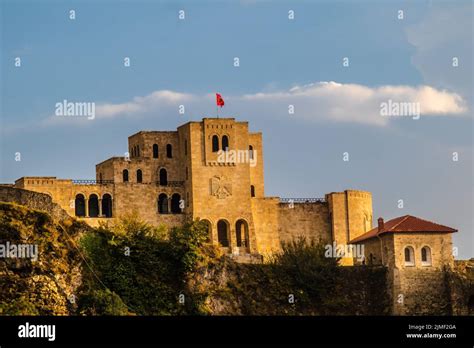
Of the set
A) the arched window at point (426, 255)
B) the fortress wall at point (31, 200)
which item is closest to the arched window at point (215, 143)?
the arched window at point (426, 255)

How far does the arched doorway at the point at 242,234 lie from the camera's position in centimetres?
10112

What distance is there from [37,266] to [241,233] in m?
36.0

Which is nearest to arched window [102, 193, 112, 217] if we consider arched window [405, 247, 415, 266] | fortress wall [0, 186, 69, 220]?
arched window [405, 247, 415, 266]

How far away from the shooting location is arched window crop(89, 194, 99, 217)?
3907 inches

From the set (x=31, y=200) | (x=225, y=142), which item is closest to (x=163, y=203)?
(x=225, y=142)

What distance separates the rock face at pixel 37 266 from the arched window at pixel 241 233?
3069cm

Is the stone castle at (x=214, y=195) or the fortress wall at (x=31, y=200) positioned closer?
the fortress wall at (x=31, y=200)

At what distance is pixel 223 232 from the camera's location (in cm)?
10150

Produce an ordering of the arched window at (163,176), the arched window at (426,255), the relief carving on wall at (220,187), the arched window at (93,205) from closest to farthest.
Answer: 1. the arched window at (426,255)
2. the arched window at (93,205)
3. the relief carving on wall at (220,187)
4. the arched window at (163,176)

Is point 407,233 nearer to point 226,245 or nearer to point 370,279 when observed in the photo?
point 370,279

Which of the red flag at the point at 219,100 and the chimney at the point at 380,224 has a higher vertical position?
Result: the red flag at the point at 219,100

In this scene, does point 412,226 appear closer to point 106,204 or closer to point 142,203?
point 142,203

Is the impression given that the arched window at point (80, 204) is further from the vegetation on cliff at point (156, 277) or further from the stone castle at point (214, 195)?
the vegetation on cliff at point (156, 277)

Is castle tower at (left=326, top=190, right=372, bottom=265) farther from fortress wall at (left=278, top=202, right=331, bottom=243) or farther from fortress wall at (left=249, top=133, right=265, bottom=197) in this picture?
fortress wall at (left=249, top=133, right=265, bottom=197)
